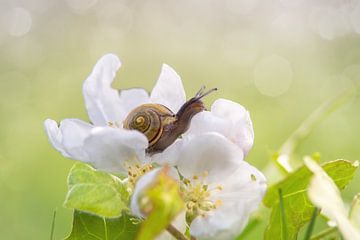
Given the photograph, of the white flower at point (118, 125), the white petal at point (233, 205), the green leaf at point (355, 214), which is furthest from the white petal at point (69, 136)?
the green leaf at point (355, 214)

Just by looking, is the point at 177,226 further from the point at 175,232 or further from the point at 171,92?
the point at 171,92

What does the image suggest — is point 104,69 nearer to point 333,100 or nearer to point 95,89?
point 95,89

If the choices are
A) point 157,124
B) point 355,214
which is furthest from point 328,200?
point 157,124

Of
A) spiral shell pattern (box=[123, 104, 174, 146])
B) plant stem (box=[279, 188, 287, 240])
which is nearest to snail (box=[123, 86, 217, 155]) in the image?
spiral shell pattern (box=[123, 104, 174, 146])

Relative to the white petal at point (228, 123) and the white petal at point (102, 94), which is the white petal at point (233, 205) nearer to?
the white petal at point (228, 123)

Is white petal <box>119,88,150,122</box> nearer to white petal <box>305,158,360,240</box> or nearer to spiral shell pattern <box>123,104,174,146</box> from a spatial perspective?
spiral shell pattern <box>123,104,174,146</box>

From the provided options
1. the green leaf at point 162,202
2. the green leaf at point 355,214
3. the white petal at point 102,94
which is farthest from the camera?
the white petal at point 102,94
